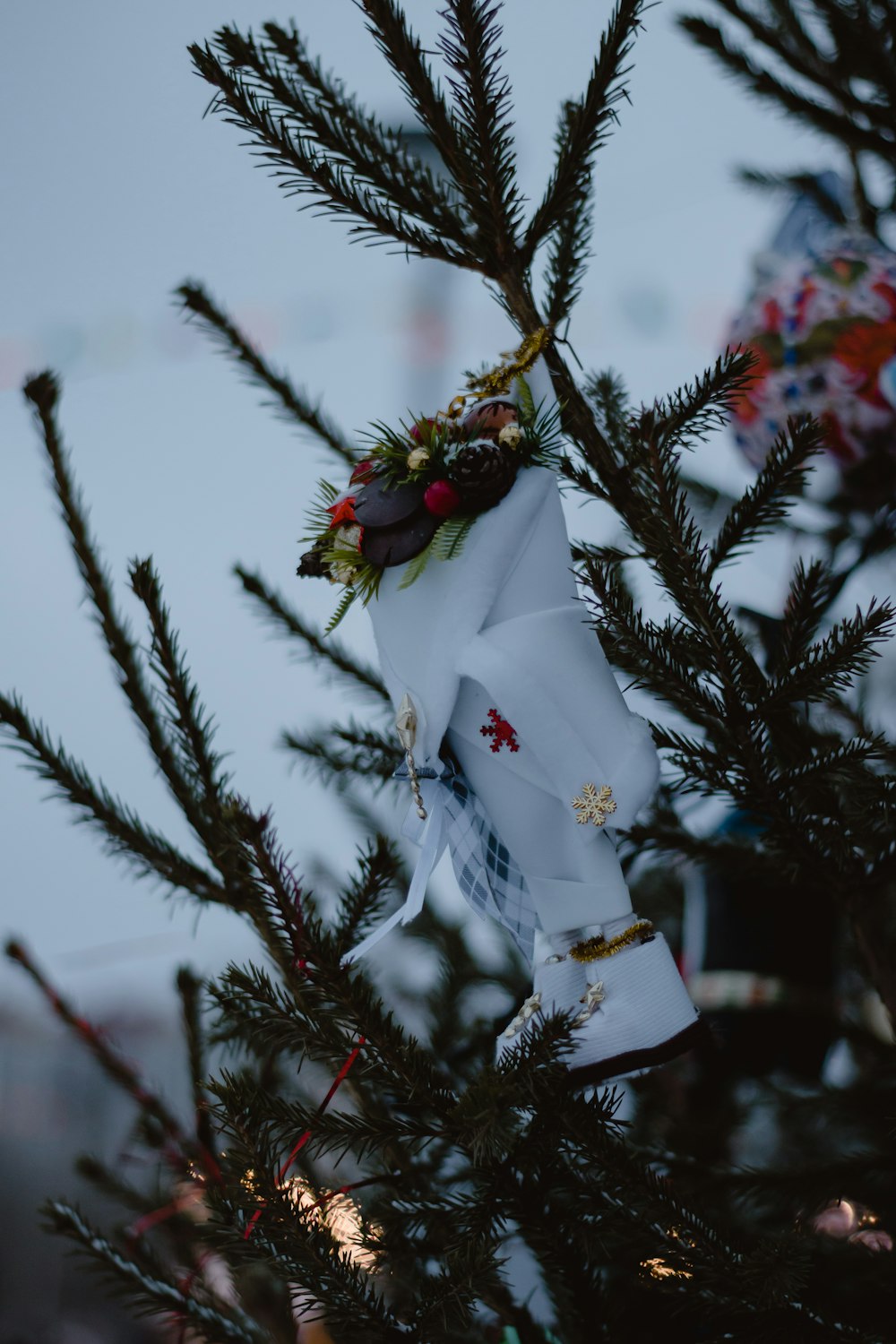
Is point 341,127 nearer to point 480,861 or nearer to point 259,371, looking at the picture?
point 259,371

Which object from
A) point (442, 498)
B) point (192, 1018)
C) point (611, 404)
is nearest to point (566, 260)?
point (611, 404)

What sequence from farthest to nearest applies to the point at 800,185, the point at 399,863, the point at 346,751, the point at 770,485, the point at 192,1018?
the point at 800,185 < the point at 346,751 < the point at 192,1018 < the point at 399,863 < the point at 770,485

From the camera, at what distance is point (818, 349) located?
1.28 m

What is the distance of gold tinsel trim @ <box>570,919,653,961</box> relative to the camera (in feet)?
2.78

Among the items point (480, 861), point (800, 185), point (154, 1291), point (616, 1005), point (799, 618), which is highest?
point (800, 185)

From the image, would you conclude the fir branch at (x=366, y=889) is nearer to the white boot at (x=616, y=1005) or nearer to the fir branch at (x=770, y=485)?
the white boot at (x=616, y=1005)

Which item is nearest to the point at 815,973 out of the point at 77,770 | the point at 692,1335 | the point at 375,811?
the point at 692,1335

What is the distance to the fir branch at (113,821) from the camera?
0.93 meters

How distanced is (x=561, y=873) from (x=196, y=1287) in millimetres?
562

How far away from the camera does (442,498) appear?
87 cm

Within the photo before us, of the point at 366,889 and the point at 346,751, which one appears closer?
the point at 366,889

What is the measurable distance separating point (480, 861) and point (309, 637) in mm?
404

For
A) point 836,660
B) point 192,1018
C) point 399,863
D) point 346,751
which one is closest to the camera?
point 836,660

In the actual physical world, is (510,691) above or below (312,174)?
below
